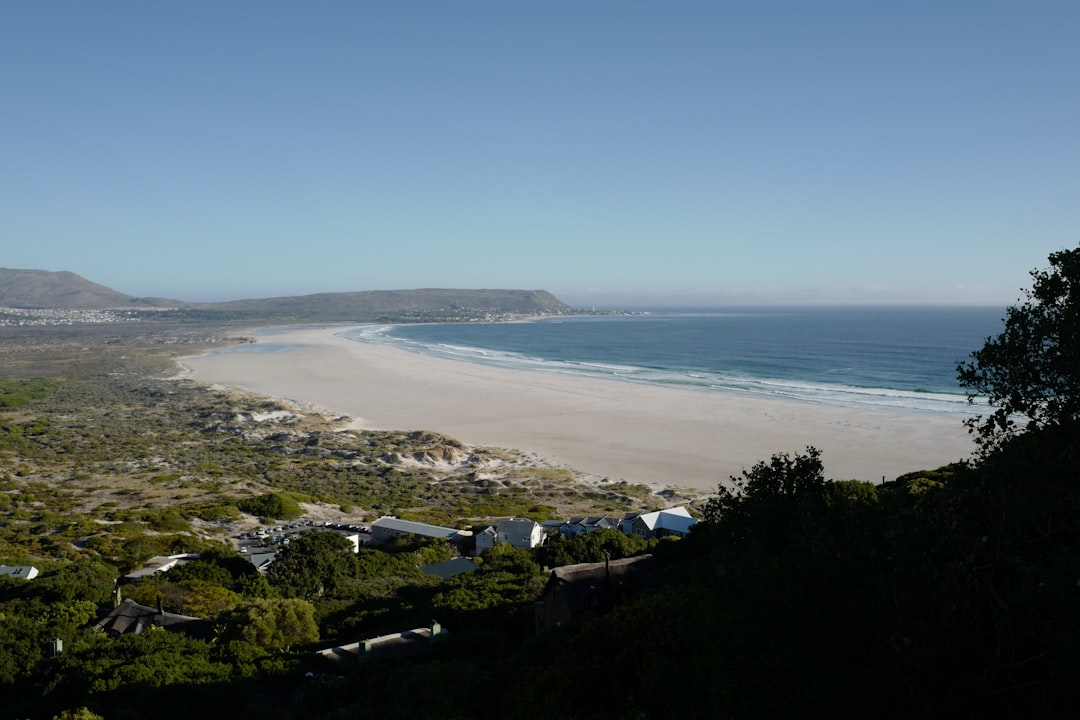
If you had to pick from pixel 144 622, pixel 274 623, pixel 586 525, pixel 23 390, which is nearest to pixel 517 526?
pixel 586 525

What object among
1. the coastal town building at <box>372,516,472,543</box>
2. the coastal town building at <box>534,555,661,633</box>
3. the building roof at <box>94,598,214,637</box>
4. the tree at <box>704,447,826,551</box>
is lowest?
the coastal town building at <box>372,516,472,543</box>

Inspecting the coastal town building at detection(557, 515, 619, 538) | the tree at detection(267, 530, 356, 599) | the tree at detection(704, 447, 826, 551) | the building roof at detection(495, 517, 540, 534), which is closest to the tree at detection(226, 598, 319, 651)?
the tree at detection(267, 530, 356, 599)

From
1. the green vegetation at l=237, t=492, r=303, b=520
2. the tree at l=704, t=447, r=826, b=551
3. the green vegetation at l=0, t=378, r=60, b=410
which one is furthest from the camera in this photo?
the green vegetation at l=0, t=378, r=60, b=410

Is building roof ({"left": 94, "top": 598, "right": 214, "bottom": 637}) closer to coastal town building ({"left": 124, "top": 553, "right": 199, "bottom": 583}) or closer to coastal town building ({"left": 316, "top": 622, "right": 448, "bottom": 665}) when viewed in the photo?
coastal town building ({"left": 316, "top": 622, "right": 448, "bottom": 665})

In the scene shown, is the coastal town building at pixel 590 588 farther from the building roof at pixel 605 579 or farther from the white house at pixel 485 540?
the white house at pixel 485 540

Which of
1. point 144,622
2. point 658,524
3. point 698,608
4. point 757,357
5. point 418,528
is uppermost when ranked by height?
point 698,608

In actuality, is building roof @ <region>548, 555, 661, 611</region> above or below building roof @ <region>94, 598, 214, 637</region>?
above

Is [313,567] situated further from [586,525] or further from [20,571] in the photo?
[586,525]
